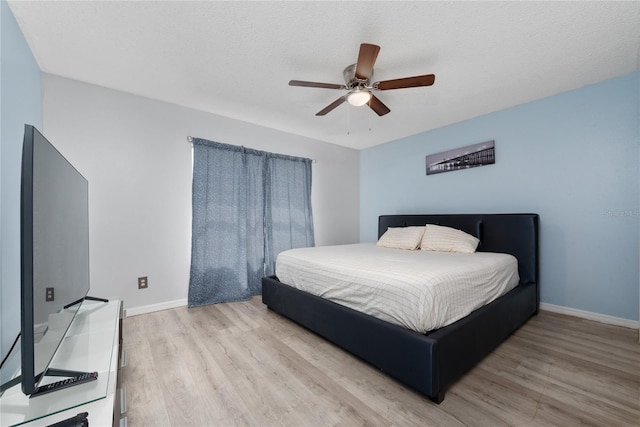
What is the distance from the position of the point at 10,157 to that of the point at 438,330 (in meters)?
2.59

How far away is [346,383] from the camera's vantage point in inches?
62.8

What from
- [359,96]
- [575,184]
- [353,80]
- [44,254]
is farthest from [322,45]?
[575,184]

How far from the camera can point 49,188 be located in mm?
970

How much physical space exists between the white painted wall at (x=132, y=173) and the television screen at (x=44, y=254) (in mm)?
1428

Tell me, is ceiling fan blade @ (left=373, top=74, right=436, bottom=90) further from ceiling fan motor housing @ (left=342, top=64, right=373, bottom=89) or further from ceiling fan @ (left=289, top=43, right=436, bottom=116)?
ceiling fan motor housing @ (left=342, top=64, right=373, bottom=89)

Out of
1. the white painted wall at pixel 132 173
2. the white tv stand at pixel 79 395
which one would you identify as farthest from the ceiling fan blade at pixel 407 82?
the white tv stand at pixel 79 395

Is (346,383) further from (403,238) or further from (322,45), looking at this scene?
(322,45)

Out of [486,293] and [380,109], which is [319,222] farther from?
[486,293]

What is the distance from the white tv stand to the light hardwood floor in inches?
17.7

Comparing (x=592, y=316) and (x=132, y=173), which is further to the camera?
(x=132, y=173)

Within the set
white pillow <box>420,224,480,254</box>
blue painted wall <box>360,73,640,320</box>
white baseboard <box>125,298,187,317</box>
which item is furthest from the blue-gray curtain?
blue painted wall <box>360,73,640,320</box>

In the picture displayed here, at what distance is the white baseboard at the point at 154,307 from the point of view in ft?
8.71

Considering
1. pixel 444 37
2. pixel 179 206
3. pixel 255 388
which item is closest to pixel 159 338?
pixel 255 388

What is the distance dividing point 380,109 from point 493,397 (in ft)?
7.51
